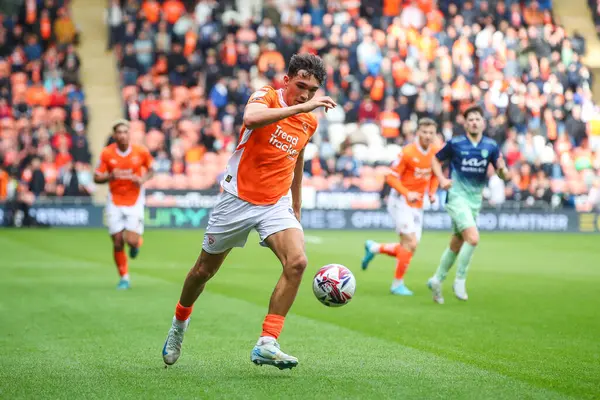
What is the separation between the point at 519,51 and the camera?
114ft

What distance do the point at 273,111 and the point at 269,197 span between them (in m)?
0.87

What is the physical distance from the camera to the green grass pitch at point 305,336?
23.8 ft

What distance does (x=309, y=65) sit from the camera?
7695 millimetres

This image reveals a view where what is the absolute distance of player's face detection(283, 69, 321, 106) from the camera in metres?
7.73

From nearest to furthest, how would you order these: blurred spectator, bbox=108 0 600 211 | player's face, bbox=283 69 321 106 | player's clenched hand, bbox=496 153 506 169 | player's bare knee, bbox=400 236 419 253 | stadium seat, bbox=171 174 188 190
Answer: player's face, bbox=283 69 321 106 → player's clenched hand, bbox=496 153 506 169 → player's bare knee, bbox=400 236 419 253 → stadium seat, bbox=171 174 188 190 → blurred spectator, bbox=108 0 600 211

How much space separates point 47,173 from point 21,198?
3.50ft

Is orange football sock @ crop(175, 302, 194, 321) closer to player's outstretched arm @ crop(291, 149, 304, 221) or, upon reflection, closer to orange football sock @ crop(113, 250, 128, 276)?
player's outstretched arm @ crop(291, 149, 304, 221)

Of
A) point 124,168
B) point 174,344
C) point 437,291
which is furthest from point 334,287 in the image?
point 124,168

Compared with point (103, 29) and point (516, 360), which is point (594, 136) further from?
A: point (516, 360)

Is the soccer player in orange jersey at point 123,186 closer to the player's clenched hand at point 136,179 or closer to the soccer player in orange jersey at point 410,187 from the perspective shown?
the player's clenched hand at point 136,179

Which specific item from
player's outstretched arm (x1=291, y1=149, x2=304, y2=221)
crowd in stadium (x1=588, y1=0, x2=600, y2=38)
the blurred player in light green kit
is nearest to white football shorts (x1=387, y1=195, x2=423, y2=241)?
the blurred player in light green kit

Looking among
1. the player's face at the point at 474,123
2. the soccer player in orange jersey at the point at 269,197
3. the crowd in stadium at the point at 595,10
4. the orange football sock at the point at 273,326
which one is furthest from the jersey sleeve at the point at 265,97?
the crowd in stadium at the point at 595,10

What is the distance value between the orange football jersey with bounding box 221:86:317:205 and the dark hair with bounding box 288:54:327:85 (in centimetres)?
29

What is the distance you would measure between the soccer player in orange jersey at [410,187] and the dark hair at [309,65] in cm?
718
